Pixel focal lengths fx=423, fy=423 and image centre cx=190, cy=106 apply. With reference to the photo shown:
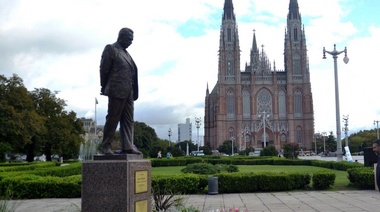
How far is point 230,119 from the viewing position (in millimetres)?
100312

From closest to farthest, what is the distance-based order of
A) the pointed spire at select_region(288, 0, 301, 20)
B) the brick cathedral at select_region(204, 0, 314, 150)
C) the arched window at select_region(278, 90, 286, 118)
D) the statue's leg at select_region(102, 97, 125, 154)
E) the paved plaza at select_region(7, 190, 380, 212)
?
the statue's leg at select_region(102, 97, 125, 154) → the paved plaza at select_region(7, 190, 380, 212) → the brick cathedral at select_region(204, 0, 314, 150) → the arched window at select_region(278, 90, 286, 118) → the pointed spire at select_region(288, 0, 301, 20)

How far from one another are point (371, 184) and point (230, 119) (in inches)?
3295

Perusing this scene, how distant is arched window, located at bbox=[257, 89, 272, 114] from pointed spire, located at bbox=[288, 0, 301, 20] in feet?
62.7

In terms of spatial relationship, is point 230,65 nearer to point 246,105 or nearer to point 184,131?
point 246,105

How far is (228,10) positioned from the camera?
10381 centimetres

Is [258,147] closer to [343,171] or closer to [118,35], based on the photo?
[343,171]

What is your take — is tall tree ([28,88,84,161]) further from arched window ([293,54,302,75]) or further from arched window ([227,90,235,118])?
arched window ([293,54,302,75])

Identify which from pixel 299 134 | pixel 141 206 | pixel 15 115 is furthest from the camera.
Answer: pixel 299 134

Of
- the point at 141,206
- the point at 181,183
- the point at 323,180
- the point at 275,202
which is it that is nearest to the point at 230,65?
the point at 323,180

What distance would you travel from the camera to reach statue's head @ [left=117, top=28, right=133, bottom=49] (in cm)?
778

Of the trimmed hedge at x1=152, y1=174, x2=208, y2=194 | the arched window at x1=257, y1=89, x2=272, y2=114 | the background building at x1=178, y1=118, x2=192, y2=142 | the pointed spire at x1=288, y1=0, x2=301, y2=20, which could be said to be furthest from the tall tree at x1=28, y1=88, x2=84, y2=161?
the background building at x1=178, y1=118, x2=192, y2=142

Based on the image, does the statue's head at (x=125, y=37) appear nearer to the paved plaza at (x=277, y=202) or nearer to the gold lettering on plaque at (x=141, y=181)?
the gold lettering on plaque at (x=141, y=181)

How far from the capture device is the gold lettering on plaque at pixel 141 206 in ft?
23.7

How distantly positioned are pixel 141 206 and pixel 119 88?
2.11 m
